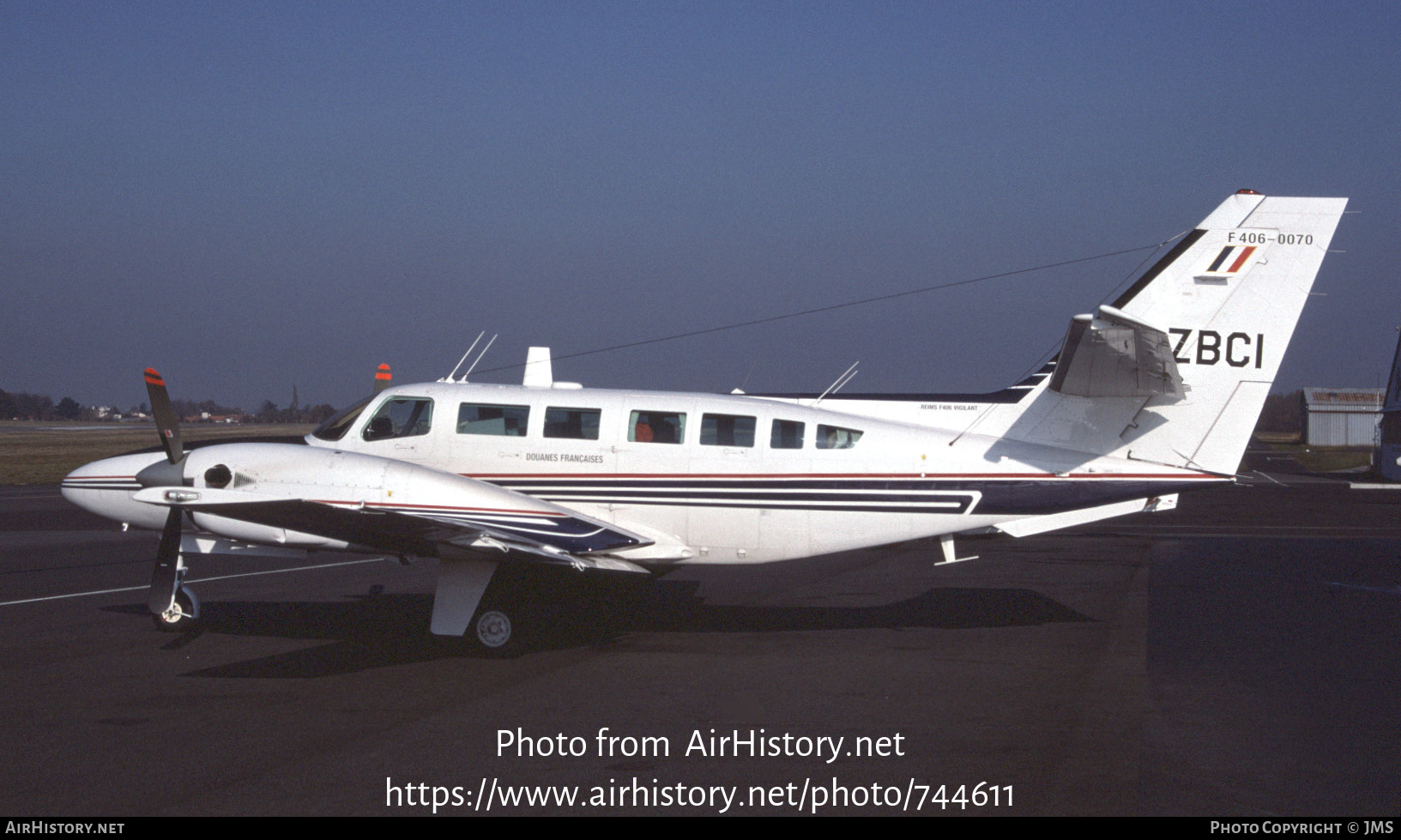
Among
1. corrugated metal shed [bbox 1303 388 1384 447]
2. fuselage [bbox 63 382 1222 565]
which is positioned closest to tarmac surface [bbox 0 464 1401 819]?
fuselage [bbox 63 382 1222 565]

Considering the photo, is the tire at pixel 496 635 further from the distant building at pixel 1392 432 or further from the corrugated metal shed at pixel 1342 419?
the corrugated metal shed at pixel 1342 419

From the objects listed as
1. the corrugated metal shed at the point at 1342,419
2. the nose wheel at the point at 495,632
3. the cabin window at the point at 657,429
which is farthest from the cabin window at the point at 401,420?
the corrugated metal shed at the point at 1342,419

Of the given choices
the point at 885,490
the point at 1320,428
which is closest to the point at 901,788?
the point at 885,490

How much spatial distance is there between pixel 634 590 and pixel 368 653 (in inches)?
160

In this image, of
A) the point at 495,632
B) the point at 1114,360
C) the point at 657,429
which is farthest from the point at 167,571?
the point at 1114,360

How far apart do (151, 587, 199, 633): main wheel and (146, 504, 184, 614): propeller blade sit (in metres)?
0.43

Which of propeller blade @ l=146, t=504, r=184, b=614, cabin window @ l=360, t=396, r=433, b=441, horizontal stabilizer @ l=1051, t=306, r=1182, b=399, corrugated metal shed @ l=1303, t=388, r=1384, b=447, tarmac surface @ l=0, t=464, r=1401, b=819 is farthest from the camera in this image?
corrugated metal shed @ l=1303, t=388, r=1384, b=447

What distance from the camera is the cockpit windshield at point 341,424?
11.4m

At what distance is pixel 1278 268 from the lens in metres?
10.5

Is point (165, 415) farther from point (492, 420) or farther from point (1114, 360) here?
point (1114, 360)

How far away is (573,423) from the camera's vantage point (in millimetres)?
11062

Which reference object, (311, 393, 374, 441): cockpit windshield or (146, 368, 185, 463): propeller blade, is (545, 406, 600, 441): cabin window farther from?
(146, 368, 185, 463): propeller blade

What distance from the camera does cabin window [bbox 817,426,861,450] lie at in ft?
35.8
